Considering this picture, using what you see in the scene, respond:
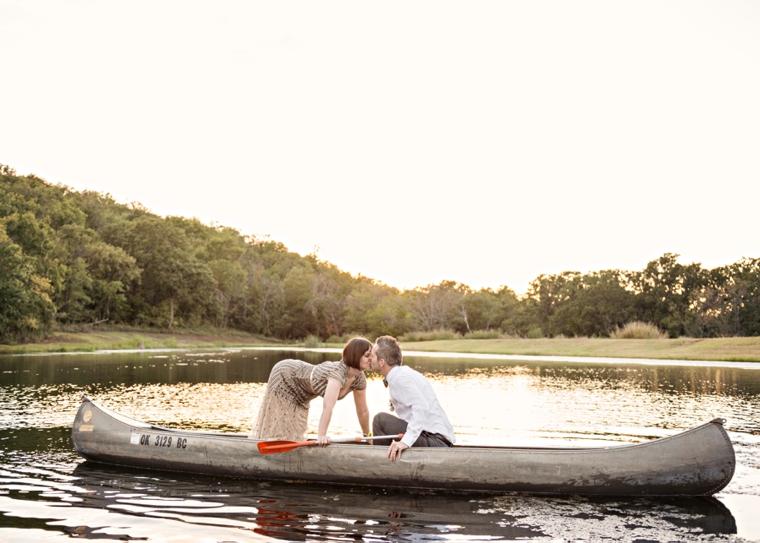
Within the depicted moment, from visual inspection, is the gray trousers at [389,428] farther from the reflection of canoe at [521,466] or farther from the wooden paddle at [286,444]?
the reflection of canoe at [521,466]

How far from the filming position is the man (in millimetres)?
8266

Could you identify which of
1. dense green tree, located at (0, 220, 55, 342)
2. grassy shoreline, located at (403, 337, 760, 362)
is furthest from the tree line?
grassy shoreline, located at (403, 337, 760, 362)

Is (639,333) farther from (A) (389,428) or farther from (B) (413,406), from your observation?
(B) (413,406)

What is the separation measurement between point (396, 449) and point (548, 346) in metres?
35.6

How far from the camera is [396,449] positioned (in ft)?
26.9

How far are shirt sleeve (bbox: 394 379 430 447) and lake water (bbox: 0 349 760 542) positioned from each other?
720mm

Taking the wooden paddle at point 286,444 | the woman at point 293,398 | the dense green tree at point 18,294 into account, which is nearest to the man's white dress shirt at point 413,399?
the wooden paddle at point 286,444

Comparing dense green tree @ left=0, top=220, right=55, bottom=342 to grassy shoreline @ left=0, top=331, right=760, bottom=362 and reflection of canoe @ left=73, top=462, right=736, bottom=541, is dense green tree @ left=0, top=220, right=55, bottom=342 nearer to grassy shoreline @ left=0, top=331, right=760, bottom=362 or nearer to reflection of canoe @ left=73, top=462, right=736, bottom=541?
grassy shoreline @ left=0, top=331, right=760, bottom=362

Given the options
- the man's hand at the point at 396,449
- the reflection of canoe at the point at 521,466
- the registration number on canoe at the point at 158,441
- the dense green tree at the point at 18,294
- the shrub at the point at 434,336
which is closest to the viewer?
the reflection of canoe at the point at 521,466

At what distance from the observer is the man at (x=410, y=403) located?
325 inches

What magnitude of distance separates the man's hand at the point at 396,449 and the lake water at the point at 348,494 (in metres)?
0.48

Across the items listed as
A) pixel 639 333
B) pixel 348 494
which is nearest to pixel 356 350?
pixel 348 494

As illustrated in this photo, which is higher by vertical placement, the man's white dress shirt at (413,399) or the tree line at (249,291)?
the tree line at (249,291)

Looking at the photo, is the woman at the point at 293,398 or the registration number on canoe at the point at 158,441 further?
the registration number on canoe at the point at 158,441
